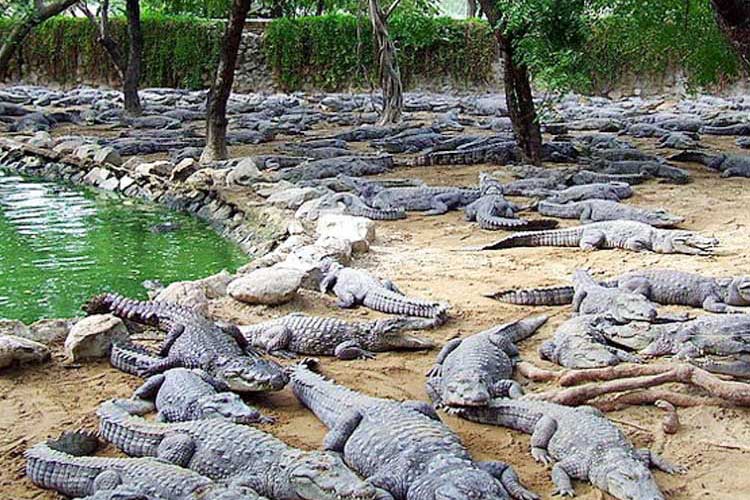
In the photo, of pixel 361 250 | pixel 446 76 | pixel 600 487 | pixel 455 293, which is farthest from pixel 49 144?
pixel 446 76

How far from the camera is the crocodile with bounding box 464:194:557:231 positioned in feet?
24.7

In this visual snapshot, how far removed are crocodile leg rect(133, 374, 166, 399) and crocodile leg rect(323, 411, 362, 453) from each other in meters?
0.92

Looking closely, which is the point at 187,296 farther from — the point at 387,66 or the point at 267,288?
the point at 387,66

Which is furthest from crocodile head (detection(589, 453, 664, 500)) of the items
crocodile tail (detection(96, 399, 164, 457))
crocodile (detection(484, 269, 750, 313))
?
crocodile (detection(484, 269, 750, 313))

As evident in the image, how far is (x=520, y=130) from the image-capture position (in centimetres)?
1067

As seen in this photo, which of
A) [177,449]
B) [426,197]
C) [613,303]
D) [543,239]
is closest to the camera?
[177,449]

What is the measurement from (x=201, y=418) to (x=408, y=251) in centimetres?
346

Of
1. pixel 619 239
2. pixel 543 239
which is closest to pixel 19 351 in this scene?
pixel 543 239

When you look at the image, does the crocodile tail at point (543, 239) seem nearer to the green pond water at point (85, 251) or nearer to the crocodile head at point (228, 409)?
the green pond water at point (85, 251)

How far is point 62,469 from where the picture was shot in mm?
3199

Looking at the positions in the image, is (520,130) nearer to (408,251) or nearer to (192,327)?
(408,251)

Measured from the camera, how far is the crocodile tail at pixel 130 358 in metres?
4.33

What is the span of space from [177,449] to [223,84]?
813 centimetres

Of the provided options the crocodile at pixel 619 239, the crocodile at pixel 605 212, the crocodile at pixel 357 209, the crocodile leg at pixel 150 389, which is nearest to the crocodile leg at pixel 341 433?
the crocodile leg at pixel 150 389
